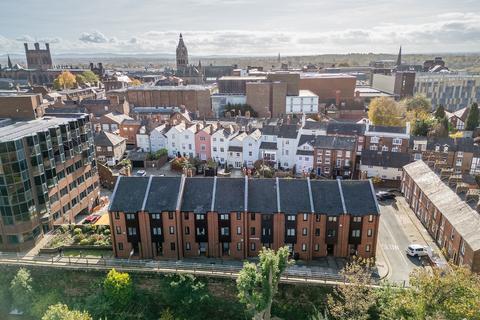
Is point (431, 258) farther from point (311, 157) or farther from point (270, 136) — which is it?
point (270, 136)

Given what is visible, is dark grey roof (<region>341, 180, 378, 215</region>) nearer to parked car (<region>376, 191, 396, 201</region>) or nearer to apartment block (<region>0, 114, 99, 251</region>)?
parked car (<region>376, 191, 396, 201</region>)

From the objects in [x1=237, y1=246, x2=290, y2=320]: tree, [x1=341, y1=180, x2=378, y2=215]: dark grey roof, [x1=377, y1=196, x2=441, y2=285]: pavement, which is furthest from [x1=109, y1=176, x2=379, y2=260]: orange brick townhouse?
[x1=237, y1=246, x2=290, y2=320]: tree

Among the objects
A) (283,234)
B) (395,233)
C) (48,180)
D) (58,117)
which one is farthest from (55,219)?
(395,233)

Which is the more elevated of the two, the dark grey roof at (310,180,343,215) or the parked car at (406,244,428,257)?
the dark grey roof at (310,180,343,215)

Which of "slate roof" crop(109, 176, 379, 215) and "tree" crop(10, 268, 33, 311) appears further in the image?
"slate roof" crop(109, 176, 379, 215)

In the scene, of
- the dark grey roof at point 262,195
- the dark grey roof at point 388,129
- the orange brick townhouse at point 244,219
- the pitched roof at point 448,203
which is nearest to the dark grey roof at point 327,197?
the orange brick townhouse at point 244,219
